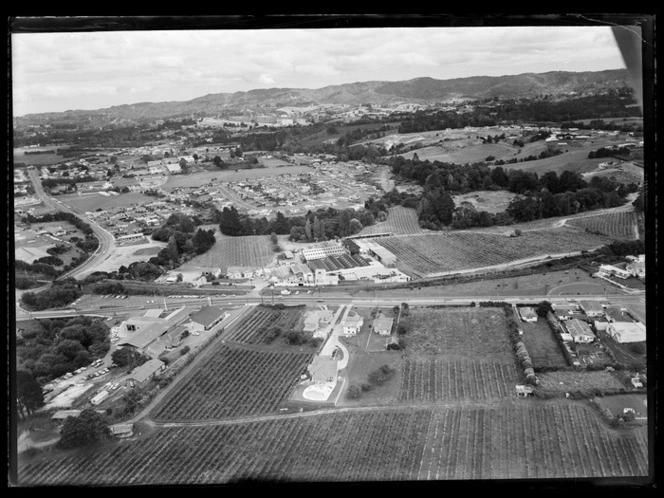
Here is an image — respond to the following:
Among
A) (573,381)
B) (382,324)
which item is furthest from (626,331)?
(382,324)

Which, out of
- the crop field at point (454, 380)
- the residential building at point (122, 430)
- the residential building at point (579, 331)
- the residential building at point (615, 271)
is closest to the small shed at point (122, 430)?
the residential building at point (122, 430)

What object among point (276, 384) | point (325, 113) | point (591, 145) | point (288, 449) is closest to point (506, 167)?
point (591, 145)

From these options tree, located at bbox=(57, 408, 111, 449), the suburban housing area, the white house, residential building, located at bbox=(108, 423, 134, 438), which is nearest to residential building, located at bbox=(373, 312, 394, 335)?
the suburban housing area

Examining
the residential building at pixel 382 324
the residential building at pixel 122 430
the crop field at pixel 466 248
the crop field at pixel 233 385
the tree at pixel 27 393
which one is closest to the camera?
the tree at pixel 27 393

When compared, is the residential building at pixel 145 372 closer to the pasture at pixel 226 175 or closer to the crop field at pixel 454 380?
the pasture at pixel 226 175

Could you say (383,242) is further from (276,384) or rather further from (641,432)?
(641,432)

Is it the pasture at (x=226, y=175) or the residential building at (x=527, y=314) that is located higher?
the pasture at (x=226, y=175)
